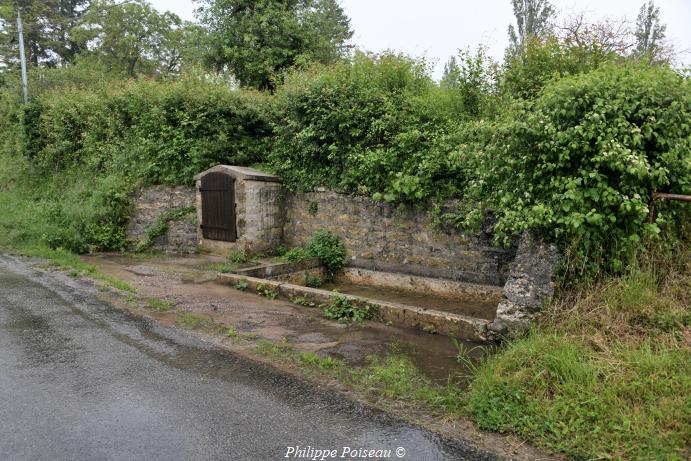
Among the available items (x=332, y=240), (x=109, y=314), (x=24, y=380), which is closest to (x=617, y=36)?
(x=332, y=240)

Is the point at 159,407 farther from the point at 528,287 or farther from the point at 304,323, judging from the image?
the point at 528,287

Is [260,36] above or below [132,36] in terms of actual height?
below

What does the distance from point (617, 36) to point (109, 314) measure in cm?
964

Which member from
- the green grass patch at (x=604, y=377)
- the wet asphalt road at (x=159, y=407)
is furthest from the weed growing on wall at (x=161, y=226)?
the green grass patch at (x=604, y=377)

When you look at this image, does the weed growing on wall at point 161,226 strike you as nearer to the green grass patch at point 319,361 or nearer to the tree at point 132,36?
the green grass patch at point 319,361

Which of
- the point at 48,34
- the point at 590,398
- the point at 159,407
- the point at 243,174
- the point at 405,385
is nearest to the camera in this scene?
the point at 590,398

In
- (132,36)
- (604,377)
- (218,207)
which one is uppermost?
(132,36)

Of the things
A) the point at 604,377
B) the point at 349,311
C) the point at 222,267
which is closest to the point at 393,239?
the point at 349,311

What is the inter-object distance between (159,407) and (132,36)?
28.5 meters

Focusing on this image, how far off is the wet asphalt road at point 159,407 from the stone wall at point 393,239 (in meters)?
4.34

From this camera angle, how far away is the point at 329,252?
374 inches

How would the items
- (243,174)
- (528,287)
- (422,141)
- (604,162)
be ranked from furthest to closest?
(243,174)
(422,141)
(528,287)
(604,162)

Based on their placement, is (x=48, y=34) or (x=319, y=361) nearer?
(x=319, y=361)

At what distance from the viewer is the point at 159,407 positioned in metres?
3.87
